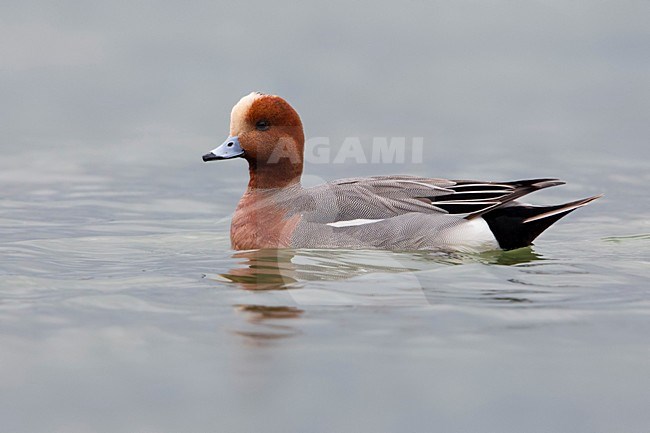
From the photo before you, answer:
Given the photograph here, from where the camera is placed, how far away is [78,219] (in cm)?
1014

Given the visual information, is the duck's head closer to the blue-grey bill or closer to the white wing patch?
the blue-grey bill

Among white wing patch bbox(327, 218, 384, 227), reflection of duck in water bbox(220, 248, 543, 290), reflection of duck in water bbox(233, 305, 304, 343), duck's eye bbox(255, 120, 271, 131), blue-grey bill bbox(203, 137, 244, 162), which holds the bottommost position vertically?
reflection of duck in water bbox(233, 305, 304, 343)

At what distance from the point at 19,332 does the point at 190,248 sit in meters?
2.69

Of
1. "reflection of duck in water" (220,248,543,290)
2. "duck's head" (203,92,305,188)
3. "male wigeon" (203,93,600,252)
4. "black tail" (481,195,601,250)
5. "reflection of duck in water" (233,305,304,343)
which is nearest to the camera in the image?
"reflection of duck in water" (233,305,304,343)

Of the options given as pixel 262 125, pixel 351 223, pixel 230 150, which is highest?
pixel 262 125

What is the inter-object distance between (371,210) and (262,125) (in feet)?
3.29

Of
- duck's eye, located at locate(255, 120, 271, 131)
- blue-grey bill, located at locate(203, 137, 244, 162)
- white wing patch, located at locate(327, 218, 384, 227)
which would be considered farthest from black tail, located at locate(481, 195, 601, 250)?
blue-grey bill, located at locate(203, 137, 244, 162)

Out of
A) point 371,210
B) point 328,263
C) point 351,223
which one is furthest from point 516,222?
point 328,263

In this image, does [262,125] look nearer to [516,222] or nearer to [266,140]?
[266,140]

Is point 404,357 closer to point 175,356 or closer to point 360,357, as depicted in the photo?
point 360,357

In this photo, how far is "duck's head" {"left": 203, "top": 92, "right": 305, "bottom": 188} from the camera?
8.41 m

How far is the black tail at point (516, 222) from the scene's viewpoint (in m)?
8.18

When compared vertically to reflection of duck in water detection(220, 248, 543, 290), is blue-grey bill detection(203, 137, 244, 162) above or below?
above

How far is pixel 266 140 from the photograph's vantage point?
333 inches
